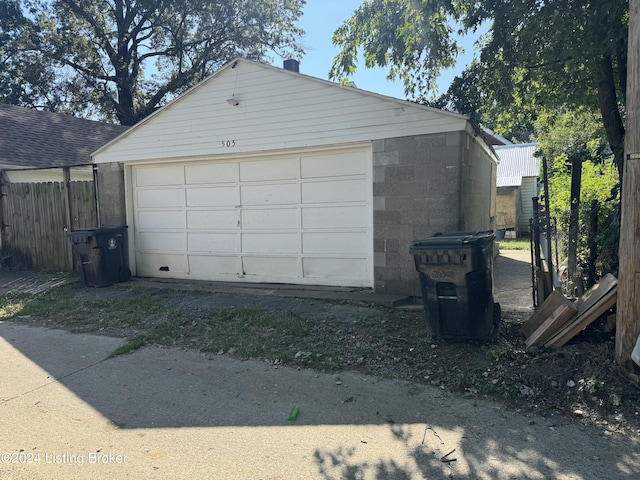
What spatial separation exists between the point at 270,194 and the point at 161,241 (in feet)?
9.05

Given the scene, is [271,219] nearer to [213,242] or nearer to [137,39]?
[213,242]

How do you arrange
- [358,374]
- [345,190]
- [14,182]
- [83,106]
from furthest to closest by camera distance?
[83,106] < [14,182] < [345,190] < [358,374]

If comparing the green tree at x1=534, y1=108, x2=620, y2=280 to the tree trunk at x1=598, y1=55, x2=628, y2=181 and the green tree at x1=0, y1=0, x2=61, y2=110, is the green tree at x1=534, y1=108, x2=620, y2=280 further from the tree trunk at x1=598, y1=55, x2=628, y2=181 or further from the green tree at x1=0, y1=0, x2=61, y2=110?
the green tree at x1=0, y1=0, x2=61, y2=110

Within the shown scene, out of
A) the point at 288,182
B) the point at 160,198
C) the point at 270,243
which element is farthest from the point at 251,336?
the point at 160,198

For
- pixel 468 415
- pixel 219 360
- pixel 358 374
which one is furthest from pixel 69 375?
pixel 468 415

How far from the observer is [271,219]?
27.6 feet

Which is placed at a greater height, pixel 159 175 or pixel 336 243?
pixel 159 175

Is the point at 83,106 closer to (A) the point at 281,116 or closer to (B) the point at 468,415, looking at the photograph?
(A) the point at 281,116

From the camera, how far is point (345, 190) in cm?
773

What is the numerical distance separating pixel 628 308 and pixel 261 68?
6483 mm

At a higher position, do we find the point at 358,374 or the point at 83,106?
the point at 83,106

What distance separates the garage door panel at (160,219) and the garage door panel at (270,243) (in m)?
1.55

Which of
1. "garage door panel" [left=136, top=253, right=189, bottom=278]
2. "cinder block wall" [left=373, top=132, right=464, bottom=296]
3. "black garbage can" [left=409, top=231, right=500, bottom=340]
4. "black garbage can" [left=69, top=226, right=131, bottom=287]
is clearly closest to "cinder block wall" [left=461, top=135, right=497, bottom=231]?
"cinder block wall" [left=373, top=132, right=464, bottom=296]

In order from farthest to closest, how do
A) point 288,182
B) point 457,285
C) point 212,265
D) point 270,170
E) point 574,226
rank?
point 212,265 → point 270,170 → point 288,182 → point 574,226 → point 457,285
